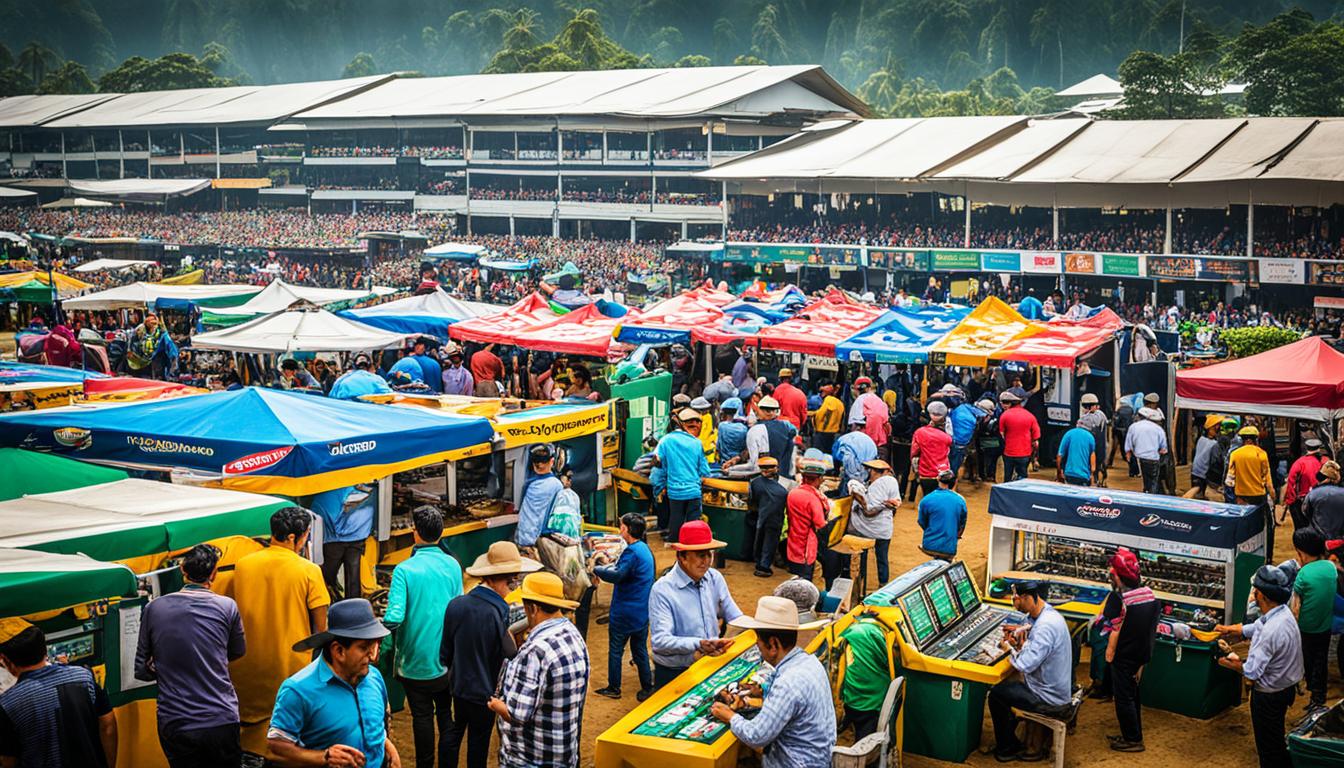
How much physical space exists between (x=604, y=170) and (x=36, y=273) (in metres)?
28.2

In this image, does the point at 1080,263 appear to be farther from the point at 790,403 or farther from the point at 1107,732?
the point at 1107,732

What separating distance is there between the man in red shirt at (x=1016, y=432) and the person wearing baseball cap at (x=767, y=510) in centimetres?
406

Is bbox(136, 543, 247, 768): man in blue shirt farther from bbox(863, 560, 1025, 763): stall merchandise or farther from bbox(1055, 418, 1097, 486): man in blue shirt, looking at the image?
bbox(1055, 418, 1097, 486): man in blue shirt

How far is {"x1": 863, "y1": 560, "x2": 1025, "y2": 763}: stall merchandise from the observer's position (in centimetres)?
812

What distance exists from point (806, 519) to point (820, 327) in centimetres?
823

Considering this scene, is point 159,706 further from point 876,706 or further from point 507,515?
point 507,515

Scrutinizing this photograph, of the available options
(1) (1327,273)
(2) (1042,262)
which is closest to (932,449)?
(1) (1327,273)

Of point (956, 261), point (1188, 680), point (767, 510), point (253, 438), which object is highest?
point (956, 261)

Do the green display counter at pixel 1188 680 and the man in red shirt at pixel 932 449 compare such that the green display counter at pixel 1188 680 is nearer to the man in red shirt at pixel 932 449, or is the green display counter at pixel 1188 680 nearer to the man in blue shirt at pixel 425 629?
the man in red shirt at pixel 932 449

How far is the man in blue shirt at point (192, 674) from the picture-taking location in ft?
19.6

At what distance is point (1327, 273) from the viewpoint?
32.2 meters

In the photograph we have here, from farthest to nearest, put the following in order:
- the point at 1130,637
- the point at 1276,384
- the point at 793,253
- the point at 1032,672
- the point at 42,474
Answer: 1. the point at 793,253
2. the point at 1276,384
3. the point at 42,474
4. the point at 1130,637
5. the point at 1032,672

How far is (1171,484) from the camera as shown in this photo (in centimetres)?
1538

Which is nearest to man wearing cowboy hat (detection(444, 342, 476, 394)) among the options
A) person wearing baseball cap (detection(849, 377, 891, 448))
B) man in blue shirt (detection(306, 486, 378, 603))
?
person wearing baseball cap (detection(849, 377, 891, 448))
